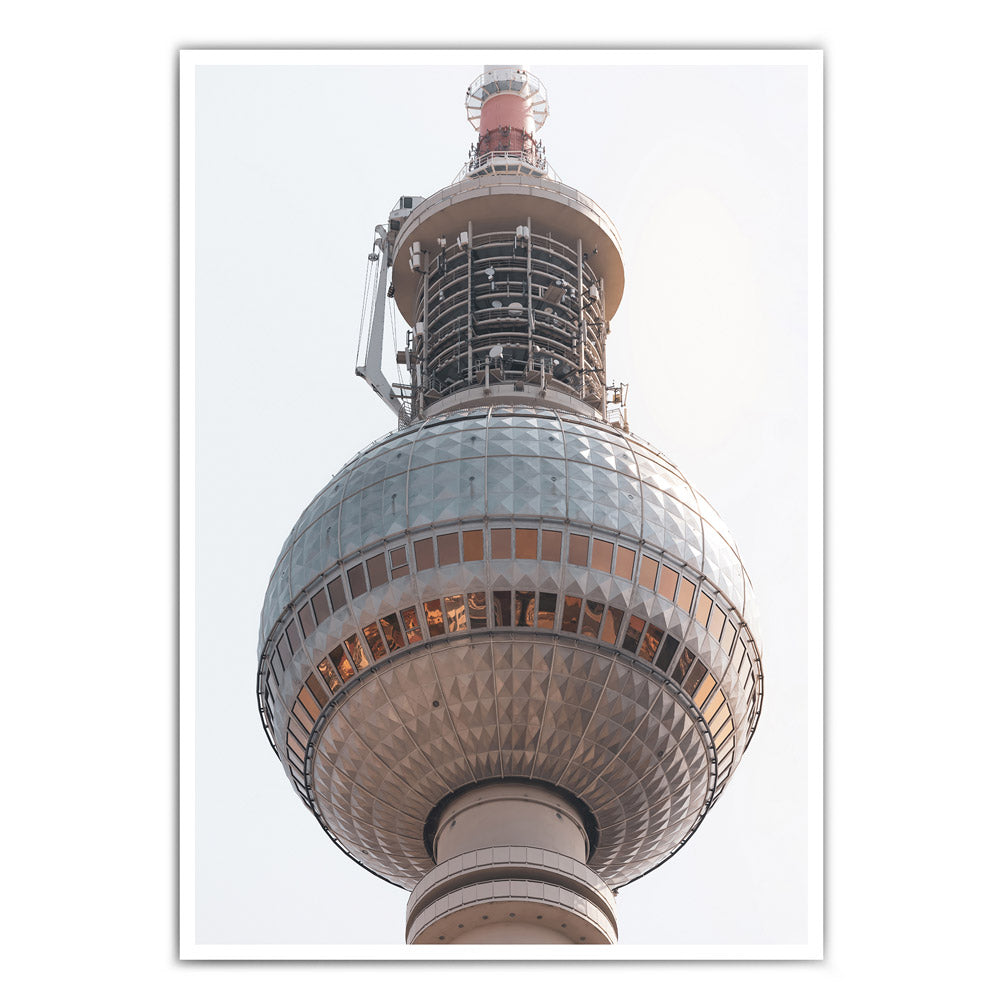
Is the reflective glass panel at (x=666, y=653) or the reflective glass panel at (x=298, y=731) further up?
the reflective glass panel at (x=666, y=653)

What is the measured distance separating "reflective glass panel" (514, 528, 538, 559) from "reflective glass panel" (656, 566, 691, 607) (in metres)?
3.33

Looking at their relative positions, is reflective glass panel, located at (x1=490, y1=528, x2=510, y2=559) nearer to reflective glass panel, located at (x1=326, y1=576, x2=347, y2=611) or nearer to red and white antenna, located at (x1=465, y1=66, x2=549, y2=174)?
reflective glass panel, located at (x1=326, y1=576, x2=347, y2=611)

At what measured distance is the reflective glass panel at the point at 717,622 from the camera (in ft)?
148

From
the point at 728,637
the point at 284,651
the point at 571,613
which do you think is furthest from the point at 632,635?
the point at 284,651

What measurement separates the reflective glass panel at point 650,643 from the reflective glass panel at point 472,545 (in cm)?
453

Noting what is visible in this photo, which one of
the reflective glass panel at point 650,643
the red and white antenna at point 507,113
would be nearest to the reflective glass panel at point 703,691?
the reflective glass panel at point 650,643

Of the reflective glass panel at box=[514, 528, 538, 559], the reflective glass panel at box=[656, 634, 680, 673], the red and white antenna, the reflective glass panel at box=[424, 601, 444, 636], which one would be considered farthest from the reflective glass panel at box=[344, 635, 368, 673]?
the red and white antenna

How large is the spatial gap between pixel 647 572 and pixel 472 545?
4461 mm

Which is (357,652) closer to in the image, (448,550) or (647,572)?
(448,550)

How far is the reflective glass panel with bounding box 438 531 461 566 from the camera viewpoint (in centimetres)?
4316

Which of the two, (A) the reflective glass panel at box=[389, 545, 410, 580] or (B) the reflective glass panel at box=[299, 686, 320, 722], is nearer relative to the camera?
(A) the reflective glass panel at box=[389, 545, 410, 580]

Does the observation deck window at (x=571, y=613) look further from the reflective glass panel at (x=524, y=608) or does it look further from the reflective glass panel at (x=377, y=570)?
the reflective glass panel at (x=377, y=570)

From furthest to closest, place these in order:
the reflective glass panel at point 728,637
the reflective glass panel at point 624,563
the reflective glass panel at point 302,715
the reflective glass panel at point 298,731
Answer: the reflective glass panel at point 298,731 < the reflective glass panel at point 302,715 < the reflective glass panel at point 728,637 < the reflective glass panel at point 624,563

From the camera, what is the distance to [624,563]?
43.7 metres
